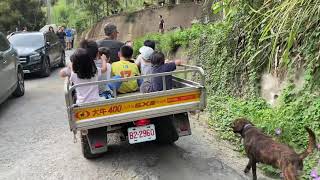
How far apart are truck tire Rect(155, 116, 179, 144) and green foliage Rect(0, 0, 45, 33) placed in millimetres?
33621

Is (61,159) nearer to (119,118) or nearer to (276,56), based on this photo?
(119,118)

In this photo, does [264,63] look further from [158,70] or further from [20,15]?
[20,15]

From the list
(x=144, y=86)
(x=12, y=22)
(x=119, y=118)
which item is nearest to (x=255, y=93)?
(x=144, y=86)

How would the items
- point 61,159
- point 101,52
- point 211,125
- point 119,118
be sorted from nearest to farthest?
point 119,118
point 61,159
point 101,52
point 211,125

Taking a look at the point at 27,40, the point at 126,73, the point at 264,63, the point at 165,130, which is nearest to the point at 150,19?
the point at 27,40

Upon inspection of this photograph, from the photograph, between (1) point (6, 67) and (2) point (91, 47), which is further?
(1) point (6, 67)

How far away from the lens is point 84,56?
6215mm

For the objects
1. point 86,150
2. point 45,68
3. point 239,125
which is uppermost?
point 239,125

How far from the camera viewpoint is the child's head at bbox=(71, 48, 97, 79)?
6.22 metres

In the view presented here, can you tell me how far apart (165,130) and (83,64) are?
5.21ft

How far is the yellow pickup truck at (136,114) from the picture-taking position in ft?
18.6

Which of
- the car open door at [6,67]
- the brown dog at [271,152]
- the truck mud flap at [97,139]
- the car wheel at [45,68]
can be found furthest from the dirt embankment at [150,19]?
the brown dog at [271,152]

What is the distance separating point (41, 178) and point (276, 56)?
4.32 meters

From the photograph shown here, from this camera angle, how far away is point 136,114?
5.84 m
